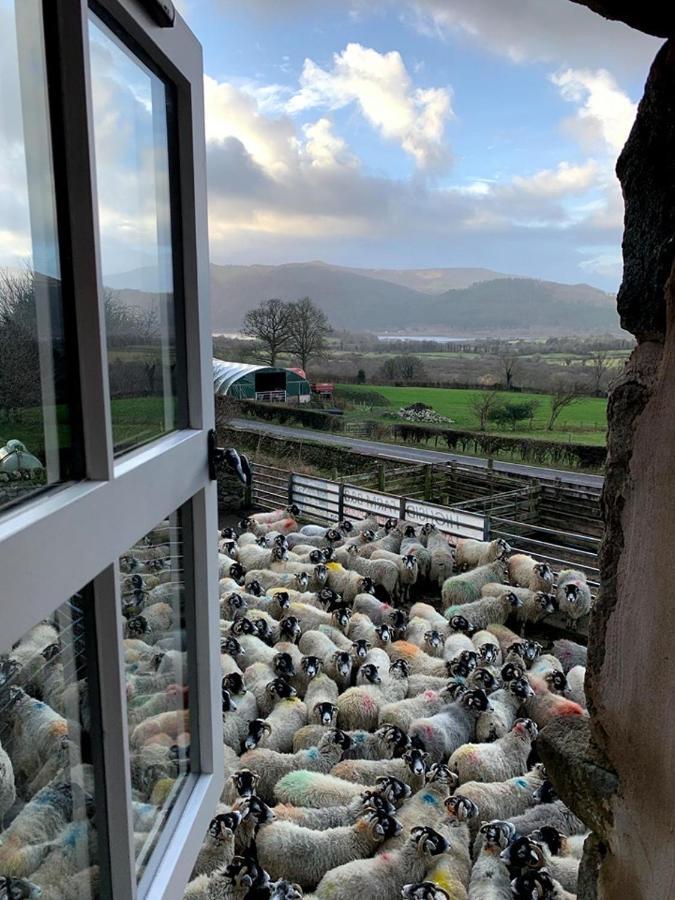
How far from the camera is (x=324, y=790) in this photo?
279 centimetres

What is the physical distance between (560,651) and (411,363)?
178 inches

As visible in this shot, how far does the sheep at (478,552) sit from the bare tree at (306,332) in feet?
A: 12.8

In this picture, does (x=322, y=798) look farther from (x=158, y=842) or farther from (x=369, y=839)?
(x=158, y=842)

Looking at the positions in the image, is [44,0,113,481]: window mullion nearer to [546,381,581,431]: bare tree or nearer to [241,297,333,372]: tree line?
[546,381,581,431]: bare tree

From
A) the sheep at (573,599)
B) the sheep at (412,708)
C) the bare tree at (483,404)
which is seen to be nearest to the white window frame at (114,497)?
the sheep at (412,708)

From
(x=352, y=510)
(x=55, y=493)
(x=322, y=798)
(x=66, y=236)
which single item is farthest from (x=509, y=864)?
(x=352, y=510)

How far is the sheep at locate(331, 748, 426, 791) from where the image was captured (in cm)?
293

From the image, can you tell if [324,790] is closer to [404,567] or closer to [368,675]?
[368,675]

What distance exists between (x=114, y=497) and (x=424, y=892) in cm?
194

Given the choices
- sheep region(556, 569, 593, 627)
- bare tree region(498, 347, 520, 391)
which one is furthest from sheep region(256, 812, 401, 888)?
bare tree region(498, 347, 520, 391)

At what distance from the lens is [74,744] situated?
101 cm

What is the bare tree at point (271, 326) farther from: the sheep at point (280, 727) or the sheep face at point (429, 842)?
the sheep face at point (429, 842)

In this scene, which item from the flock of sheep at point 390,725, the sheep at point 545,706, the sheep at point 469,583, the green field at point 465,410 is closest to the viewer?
the flock of sheep at point 390,725

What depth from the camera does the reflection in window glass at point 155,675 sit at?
118 centimetres
